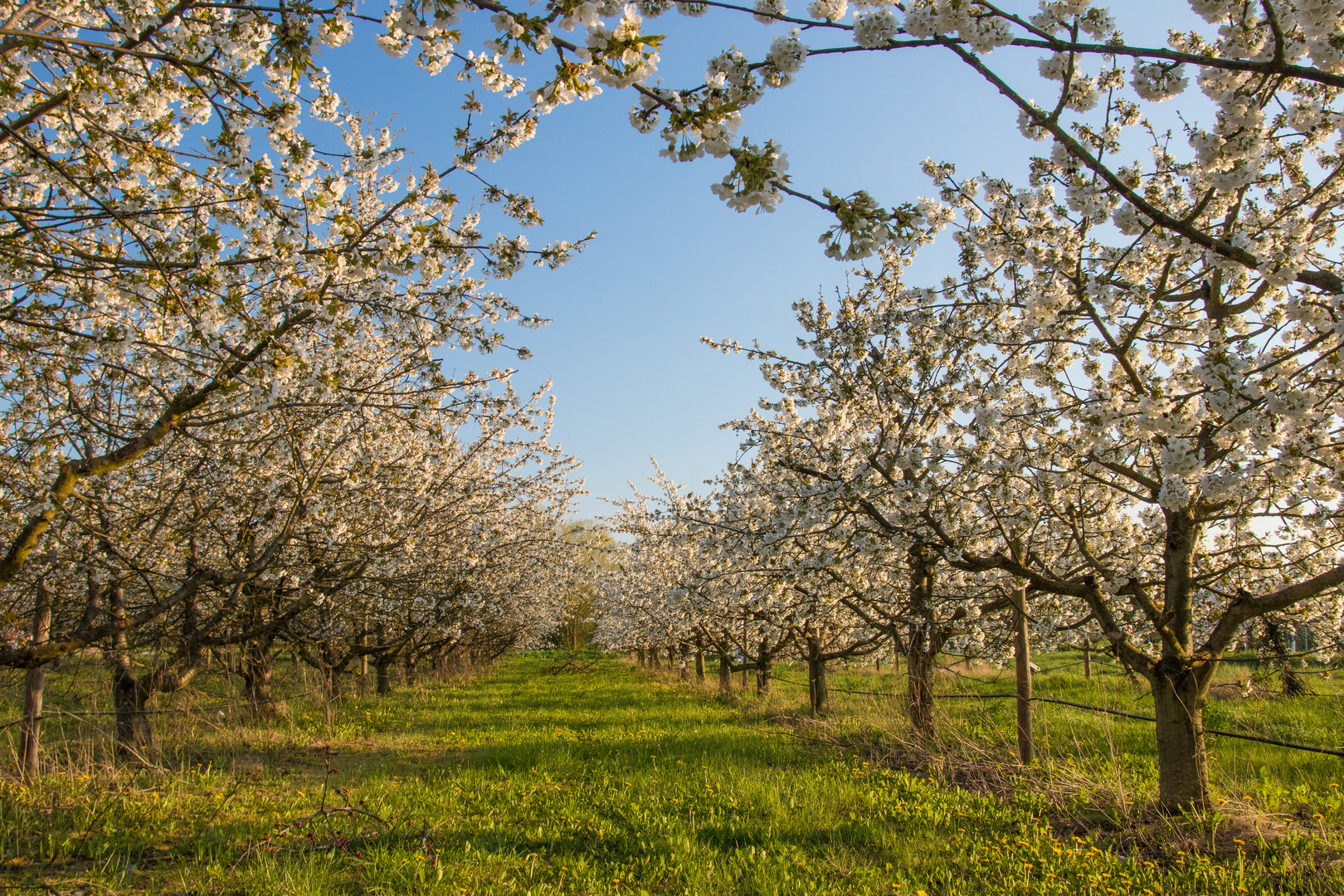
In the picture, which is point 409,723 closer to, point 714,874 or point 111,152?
point 714,874

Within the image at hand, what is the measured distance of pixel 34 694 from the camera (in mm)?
6164

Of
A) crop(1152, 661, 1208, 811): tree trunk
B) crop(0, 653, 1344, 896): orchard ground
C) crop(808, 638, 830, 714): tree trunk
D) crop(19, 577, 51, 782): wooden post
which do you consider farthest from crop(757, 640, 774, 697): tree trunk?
crop(19, 577, 51, 782): wooden post

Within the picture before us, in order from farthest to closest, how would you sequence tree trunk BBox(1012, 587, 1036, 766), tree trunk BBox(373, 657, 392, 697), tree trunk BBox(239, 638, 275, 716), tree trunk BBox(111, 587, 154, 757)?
1. tree trunk BBox(373, 657, 392, 697)
2. tree trunk BBox(239, 638, 275, 716)
3. tree trunk BBox(111, 587, 154, 757)
4. tree trunk BBox(1012, 587, 1036, 766)

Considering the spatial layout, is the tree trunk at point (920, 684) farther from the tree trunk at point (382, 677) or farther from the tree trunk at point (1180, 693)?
the tree trunk at point (382, 677)

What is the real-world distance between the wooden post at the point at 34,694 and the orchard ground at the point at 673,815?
26 centimetres

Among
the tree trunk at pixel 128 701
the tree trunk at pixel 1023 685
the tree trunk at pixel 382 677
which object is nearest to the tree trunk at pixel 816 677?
the tree trunk at pixel 1023 685

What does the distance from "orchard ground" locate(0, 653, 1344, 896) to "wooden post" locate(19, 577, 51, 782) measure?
263 mm

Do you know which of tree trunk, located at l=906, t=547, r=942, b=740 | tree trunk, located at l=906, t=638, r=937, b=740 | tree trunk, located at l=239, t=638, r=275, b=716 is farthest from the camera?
tree trunk, located at l=239, t=638, r=275, b=716

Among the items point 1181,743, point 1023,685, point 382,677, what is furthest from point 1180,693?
point 382,677

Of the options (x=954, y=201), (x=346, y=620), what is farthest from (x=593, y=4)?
(x=346, y=620)

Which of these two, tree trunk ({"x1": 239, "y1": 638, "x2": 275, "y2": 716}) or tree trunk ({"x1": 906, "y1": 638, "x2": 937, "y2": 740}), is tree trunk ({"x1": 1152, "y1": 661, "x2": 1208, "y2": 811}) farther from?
tree trunk ({"x1": 239, "y1": 638, "x2": 275, "y2": 716})

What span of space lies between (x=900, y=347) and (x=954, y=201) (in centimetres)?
203

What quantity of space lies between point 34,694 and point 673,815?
6.22m

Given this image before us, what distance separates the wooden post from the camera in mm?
5516
